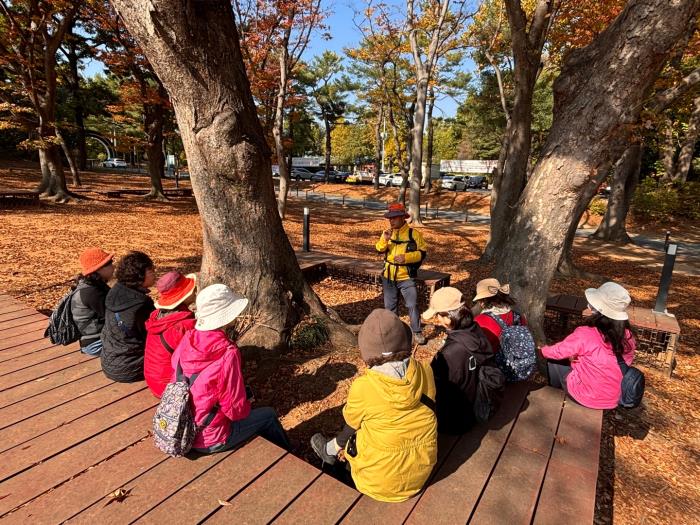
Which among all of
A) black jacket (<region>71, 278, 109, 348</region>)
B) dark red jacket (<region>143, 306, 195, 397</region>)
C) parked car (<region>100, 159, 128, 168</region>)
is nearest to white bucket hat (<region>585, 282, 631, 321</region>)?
dark red jacket (<region>143, 306, 195, 397</region>)

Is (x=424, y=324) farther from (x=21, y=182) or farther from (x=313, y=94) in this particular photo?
(x=313, y=94)

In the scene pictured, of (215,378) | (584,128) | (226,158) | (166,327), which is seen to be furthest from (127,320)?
(584,128)

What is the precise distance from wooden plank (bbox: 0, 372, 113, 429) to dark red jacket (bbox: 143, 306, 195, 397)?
0.59 m

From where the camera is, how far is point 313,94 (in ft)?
116

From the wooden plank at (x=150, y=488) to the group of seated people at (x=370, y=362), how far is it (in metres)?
0.10

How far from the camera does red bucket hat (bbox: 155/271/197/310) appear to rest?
2.78 m

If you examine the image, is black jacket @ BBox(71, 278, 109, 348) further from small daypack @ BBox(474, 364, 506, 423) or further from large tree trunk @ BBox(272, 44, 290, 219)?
large tree trunk @ BBox(272, 44, 290, 219)

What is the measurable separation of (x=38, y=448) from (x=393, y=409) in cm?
213

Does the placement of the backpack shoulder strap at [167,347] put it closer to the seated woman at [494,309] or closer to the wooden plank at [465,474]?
the wooden plank at [465,474]

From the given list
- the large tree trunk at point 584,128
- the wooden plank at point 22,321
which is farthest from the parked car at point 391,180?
the wooden plank at point 22,321

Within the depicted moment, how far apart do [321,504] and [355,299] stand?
195 inches

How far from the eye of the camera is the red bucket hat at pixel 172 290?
9.11ft

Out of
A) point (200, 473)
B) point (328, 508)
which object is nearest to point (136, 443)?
point (200, 473)

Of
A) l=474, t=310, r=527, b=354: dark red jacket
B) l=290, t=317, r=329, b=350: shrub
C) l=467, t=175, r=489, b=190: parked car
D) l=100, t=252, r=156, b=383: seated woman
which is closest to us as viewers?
l=100, t=252, r=156, b=383: seated woman
